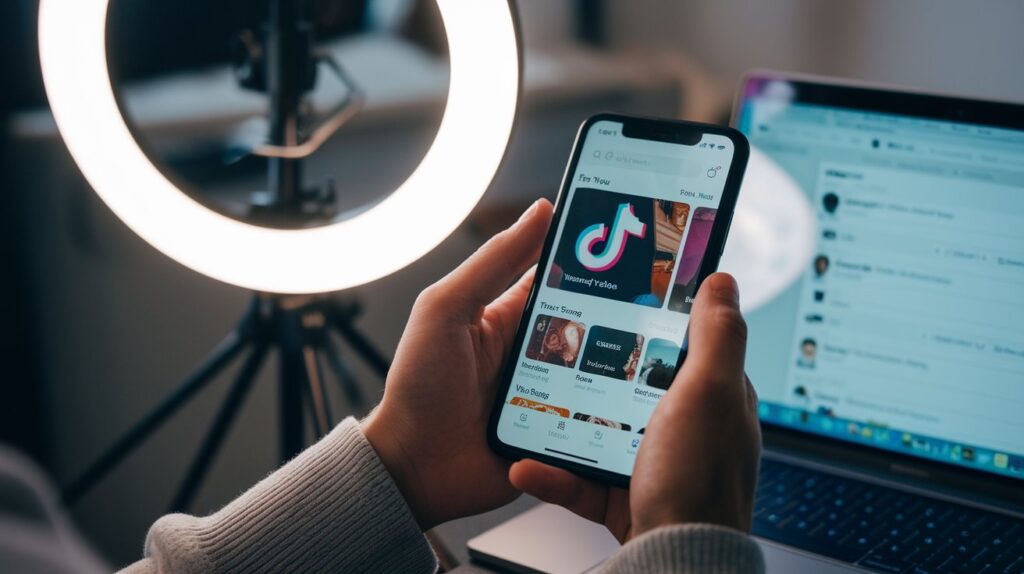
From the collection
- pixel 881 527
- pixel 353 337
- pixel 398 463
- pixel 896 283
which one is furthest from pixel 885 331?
pixel 353 337

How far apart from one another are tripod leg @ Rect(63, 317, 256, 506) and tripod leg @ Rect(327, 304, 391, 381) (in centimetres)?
8

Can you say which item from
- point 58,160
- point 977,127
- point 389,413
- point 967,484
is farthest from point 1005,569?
point 58,160

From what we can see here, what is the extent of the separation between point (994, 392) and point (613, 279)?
299 mm

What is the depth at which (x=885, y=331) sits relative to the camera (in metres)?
0.71

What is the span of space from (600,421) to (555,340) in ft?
0.22

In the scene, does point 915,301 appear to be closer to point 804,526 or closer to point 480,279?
point 804,526

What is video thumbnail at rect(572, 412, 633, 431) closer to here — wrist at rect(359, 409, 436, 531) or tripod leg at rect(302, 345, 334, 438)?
wrist at rect(359, 409, 436, 531)

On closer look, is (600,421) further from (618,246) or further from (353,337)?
(353,337)

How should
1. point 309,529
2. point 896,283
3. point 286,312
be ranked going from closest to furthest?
point 309,529 → point 896,283 → point 286,312

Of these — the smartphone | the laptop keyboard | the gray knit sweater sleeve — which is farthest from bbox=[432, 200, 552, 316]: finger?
the laptop keyboard

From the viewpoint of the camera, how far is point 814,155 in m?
0.73

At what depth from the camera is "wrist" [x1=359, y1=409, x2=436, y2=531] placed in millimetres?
630

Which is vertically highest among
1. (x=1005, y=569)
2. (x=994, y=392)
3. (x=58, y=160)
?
(x=58, y=160)

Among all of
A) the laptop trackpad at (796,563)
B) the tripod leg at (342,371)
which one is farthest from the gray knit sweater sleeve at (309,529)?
the tripod leg at (342,371)
